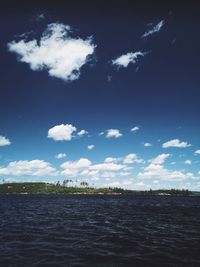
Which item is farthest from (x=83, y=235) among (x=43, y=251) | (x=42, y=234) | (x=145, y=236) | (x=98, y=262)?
(x=98, y=262)

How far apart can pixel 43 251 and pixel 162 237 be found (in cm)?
Result: 1435

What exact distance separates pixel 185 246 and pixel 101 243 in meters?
8.27

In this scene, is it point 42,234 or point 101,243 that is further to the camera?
point 42,234

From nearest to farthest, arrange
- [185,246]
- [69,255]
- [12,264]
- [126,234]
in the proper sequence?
[12,264] < [69,255] < [185,246] < [126,234]

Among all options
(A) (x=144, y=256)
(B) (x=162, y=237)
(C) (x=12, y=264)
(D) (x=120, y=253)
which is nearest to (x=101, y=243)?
(D) (x=120, y=253)

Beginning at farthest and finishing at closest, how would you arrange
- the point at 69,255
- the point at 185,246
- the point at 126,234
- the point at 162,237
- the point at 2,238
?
1. the point at 126,234
2. the point at 162,237
3. the point at 2,238
4. the point at 185,246
5. the point at 69,255

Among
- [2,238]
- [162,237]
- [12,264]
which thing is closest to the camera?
[12,264]

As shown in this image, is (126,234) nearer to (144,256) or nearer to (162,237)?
(162,237)

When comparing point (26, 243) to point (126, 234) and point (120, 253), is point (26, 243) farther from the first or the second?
point (126, 234)

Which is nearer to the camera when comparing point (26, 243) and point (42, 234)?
point (26, 243)

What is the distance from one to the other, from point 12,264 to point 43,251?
4144mm

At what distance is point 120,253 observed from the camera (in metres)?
21.6

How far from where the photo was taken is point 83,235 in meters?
30.0

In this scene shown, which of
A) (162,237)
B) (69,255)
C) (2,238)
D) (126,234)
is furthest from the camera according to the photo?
(126,234)
